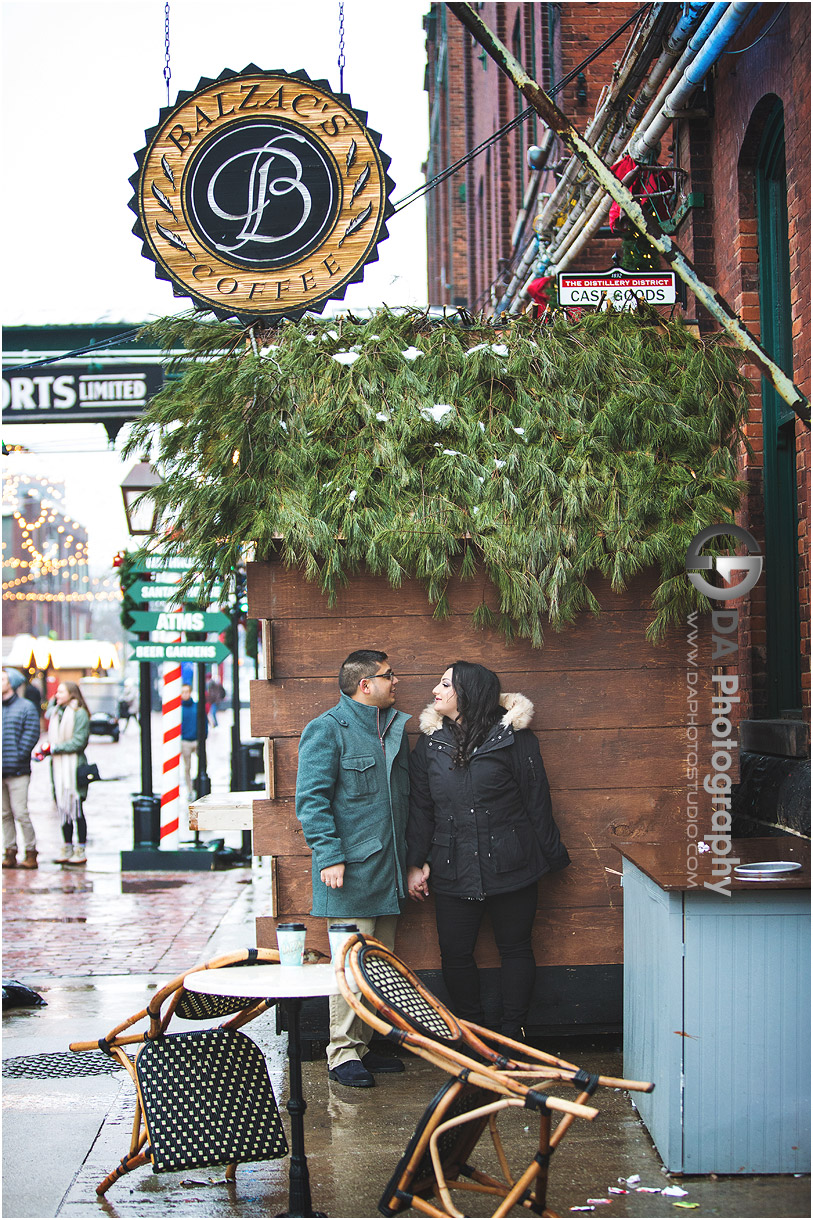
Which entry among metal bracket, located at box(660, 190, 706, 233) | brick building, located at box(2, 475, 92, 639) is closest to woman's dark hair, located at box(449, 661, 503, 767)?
metal bracket, located at box(660, 190, 706, 233)

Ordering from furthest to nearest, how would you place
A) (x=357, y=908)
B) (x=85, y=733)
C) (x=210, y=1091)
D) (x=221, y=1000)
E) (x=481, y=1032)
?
(x=85, y=733) → (x=357, y=908) → (x=221, y=1000) → (x=210, y=1091) → (x=481, y=1032)

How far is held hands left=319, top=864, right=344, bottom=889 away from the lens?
17.0ft

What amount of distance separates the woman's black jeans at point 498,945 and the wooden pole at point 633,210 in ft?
8.04

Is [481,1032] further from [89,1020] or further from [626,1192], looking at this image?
[89,1020]

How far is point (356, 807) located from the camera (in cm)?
536

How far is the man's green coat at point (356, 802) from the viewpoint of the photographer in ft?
17.3

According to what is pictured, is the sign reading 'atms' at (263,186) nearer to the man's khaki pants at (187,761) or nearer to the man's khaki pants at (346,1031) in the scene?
the man's khaki pants at (346,1031)

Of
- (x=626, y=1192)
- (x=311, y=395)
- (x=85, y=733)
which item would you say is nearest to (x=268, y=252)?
(x=311, y=395)

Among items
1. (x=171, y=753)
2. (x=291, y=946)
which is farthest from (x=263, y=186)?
(x=171, y=753)

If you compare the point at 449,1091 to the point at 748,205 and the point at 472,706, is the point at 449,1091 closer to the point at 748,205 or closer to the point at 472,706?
the point at 472,706

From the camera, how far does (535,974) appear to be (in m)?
5.48

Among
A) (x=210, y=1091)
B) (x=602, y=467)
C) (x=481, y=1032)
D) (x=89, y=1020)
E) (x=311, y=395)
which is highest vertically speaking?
(x=311, y=395)

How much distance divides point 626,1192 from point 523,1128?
0.73 metres

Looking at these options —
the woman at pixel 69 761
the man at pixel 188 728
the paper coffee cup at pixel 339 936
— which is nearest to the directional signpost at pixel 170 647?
the woman at pixel 69 761
